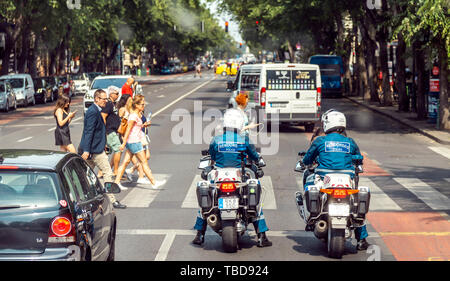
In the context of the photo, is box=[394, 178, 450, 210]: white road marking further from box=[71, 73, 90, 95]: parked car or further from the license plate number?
box=[71, 73, 90, 95]: parked car

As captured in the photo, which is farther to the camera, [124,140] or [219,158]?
[124,140]

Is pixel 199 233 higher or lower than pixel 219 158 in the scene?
lower

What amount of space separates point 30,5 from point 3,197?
1591 inches

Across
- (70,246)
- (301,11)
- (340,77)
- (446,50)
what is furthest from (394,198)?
(340,77)

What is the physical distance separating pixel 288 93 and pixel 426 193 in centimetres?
1110

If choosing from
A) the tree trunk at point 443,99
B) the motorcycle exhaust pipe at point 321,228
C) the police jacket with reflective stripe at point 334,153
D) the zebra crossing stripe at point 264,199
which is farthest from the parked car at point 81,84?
the motorcycle exhaust pipe at point 321,228

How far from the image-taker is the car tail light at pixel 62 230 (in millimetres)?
6176

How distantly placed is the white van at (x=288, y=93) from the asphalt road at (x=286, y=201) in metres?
0.67

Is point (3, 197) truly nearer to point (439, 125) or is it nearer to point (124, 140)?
point (124, 140)

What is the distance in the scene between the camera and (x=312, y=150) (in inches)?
359

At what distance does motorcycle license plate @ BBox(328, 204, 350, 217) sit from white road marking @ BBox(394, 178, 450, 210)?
4.17 metres

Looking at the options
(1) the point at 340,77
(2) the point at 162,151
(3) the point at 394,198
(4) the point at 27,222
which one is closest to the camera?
(4) the point at 27,222

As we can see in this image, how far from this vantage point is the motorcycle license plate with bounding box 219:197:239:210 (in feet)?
29.1

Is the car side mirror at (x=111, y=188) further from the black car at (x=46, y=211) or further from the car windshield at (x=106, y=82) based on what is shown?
the car windshield at (x=106, y=82)
